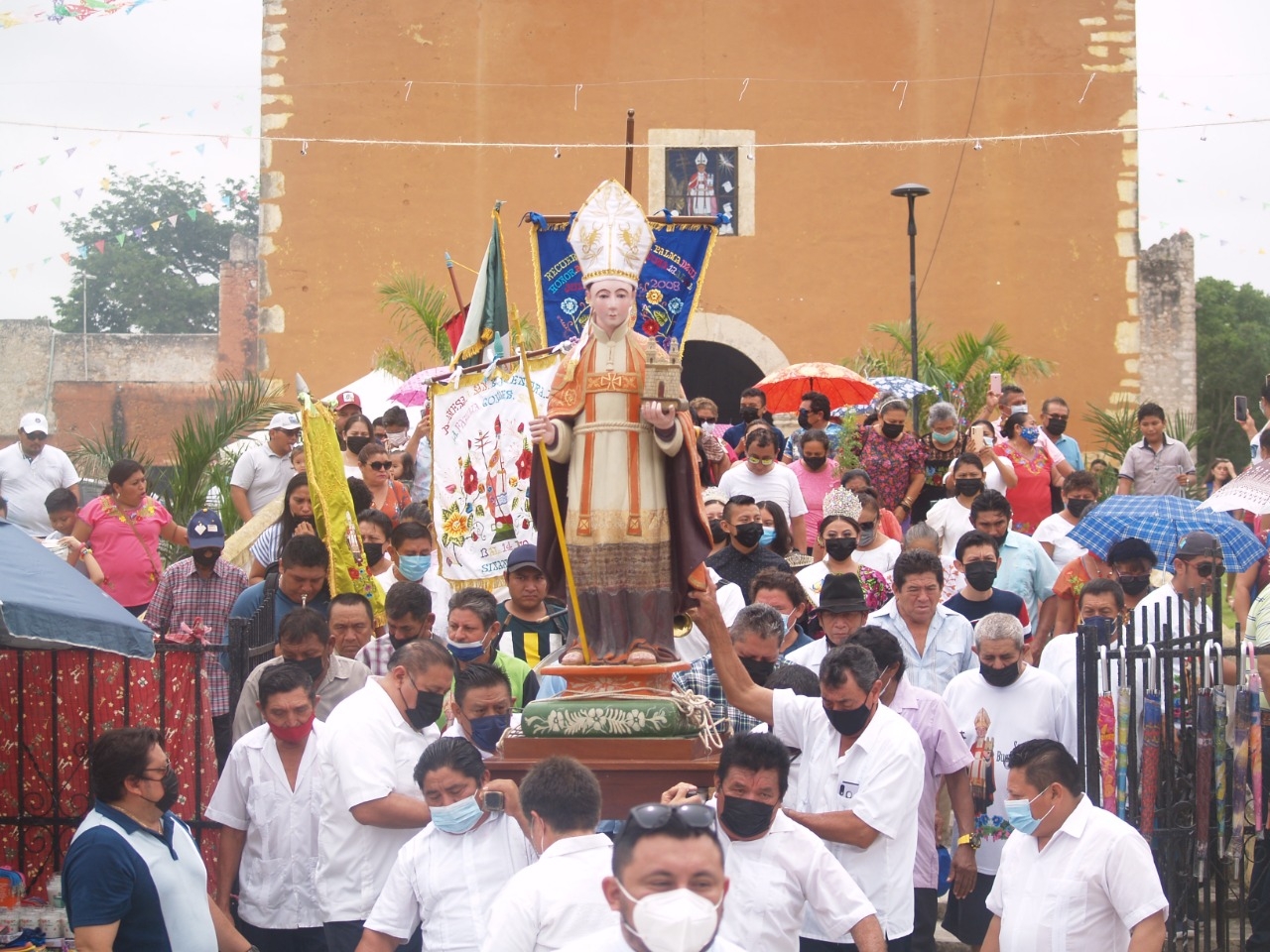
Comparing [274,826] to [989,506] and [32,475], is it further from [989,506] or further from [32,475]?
[32,475]

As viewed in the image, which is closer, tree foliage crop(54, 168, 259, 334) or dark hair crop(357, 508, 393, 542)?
dark hair crop(357, 508, 393, 542)

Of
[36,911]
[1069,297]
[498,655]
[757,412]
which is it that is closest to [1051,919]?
[498,655]

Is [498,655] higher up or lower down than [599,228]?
lower down

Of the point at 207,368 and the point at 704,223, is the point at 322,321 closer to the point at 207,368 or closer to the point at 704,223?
the point at 207,368

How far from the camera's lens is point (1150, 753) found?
23.7 ft

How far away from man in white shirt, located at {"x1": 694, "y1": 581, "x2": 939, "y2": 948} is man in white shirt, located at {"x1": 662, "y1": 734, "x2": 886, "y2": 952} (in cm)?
53

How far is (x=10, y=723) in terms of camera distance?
8008 millimetres

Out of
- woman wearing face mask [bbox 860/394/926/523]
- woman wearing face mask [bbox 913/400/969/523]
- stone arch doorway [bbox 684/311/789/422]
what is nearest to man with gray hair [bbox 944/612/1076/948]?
A: woman wearing face mask [bbox 860/394/926/523]

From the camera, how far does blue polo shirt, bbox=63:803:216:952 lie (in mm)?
5898

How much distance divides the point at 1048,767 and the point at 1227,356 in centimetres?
3487

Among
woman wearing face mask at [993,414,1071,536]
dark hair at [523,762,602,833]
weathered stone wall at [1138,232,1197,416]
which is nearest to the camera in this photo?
dark hair at [523,762,602,833]

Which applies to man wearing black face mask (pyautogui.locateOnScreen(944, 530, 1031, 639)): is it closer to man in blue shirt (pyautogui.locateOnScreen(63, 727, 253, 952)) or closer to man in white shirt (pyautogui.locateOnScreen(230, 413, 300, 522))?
man in blue shirt (pyautogui.locateOnScreen(63, 727, 253, 952))

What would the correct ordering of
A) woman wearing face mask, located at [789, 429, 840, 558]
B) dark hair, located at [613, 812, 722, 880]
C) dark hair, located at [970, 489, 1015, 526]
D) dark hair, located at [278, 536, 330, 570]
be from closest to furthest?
1. dark hair, located at [613, 812, 722, 880]
2. dark hair, located at [278, 536, 330, 570]
3. dark hair, located at [970, 489, 1015, 526]
4. woman wearing face mask, located at [789, 429, 840, 558]

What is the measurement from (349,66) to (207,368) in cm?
1121
